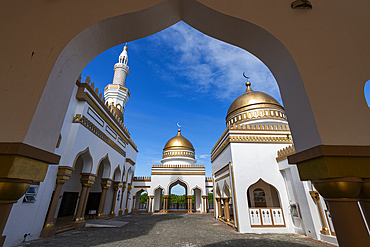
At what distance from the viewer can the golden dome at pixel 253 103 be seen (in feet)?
38.3

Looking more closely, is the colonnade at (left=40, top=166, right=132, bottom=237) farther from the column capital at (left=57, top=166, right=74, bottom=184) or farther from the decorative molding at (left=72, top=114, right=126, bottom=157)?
the decorative molding at (left=72, top=114, right=126, bottom=157)

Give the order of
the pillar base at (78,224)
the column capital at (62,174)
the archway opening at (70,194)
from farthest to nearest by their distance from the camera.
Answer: the archway opening at (70,194) < the pillar base at (78,224) < the column capital at (62,174)

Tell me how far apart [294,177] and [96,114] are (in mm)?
8860

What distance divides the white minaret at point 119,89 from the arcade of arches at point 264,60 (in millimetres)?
12801

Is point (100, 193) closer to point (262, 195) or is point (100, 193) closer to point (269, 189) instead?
point (262, 195)

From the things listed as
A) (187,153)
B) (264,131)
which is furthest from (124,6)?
(187,153)

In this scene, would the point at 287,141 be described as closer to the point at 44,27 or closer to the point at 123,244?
the point at 123,244

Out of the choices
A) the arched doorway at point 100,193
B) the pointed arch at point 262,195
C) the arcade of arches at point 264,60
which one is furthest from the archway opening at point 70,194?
the pointed arch at point 262,195

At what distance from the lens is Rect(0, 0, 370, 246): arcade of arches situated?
4.71ft

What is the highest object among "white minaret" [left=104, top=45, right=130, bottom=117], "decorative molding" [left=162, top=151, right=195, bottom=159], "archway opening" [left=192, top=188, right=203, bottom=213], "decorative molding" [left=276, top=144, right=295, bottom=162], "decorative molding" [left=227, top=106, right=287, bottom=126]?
"white minaret" [left=104, top=45, right=130, bottom=117]

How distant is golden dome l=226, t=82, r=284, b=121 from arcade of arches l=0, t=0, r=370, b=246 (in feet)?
33.1

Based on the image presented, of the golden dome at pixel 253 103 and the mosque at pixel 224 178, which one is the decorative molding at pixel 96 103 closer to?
the mosque at pixel 224 178

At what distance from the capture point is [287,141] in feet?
27.4


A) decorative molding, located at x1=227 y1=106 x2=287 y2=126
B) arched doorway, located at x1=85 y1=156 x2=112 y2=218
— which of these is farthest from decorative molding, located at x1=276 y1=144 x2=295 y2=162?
arched doorway, located at x1=85 y1=156 x2=112 y2=218
